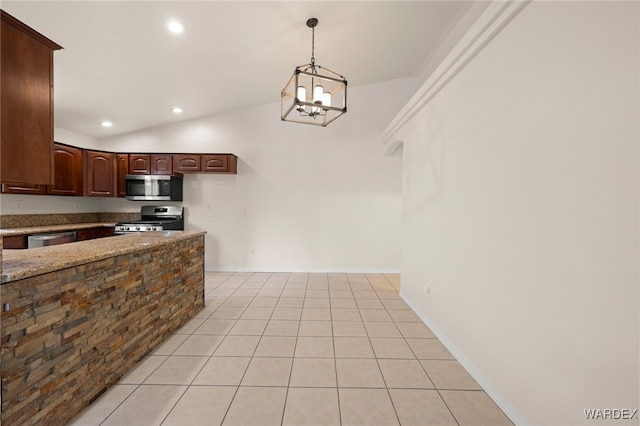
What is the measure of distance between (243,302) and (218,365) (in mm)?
1372

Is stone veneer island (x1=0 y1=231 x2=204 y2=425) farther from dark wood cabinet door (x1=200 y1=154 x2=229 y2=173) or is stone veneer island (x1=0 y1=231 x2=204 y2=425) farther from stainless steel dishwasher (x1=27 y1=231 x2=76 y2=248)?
dark wood cabinet door (x1=200 y1=154 x2=229 y2=173)

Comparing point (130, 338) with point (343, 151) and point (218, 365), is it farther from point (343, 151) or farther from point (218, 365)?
point (343, 151)

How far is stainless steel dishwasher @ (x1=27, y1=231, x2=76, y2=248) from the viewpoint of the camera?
3.41 meters

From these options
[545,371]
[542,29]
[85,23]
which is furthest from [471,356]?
[85,23]

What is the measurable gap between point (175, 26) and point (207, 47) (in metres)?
0.43

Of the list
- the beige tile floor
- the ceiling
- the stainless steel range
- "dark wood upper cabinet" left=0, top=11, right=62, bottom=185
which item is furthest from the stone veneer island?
the stainless steel range

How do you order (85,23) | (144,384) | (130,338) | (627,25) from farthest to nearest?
1. (85,23)
2. (130,338)
3. (144,384)
4. (627,25)

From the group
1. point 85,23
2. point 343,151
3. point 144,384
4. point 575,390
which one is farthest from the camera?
point 343,151

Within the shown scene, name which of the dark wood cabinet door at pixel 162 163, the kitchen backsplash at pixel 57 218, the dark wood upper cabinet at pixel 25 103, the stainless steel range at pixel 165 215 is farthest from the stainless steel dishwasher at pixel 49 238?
the dark wood upper cabinet at pixel 25 103

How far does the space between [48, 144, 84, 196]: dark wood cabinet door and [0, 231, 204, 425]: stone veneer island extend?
2.95 m

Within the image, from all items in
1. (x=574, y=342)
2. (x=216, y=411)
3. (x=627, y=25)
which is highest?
(x=627, y=25)

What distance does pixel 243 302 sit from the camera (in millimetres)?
3404

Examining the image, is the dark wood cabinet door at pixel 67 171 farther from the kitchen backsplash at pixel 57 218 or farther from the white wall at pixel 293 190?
the white wall at pixel 293 190

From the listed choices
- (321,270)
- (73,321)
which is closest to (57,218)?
(73,321)
